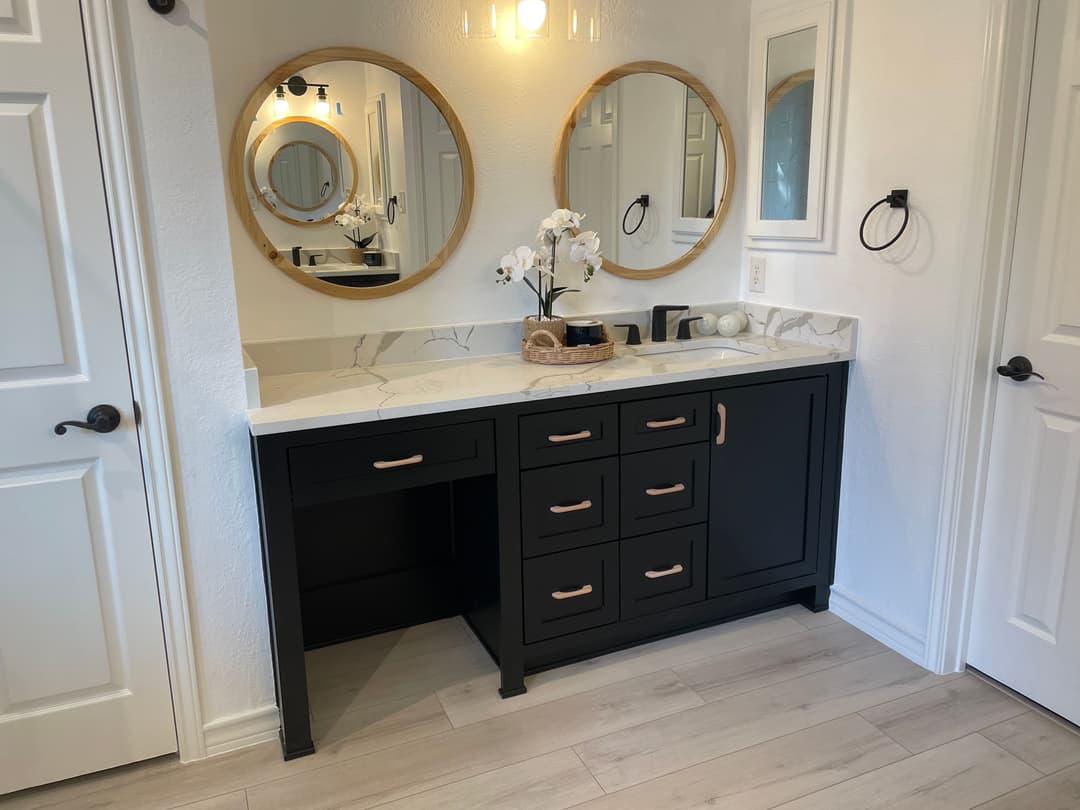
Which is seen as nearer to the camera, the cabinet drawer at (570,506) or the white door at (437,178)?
the cabinet drawer at (570,506)

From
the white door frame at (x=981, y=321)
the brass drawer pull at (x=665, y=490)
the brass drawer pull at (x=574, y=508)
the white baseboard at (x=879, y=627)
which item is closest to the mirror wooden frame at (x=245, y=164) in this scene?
the brass drawer pull at (x=574, y=508)

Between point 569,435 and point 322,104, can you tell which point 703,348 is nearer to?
point 569,435

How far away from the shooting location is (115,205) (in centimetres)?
177

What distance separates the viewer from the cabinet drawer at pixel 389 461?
77.3 inches

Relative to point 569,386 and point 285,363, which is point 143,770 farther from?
point 569,386

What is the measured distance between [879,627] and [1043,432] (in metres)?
0.82

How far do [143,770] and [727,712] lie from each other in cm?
152

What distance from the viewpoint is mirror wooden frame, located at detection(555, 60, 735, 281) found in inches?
104

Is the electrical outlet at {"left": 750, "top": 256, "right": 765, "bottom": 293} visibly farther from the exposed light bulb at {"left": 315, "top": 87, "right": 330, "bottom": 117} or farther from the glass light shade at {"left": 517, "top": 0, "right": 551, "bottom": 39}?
the exposed light bulb at {"left": 315, "top": 87, "right": 330, "bottom": 117}

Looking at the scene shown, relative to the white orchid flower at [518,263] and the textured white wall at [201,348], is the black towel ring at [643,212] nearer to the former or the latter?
the white orchid flower at [518,263]

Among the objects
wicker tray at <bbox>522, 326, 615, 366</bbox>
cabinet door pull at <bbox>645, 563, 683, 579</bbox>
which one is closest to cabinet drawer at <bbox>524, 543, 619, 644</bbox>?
cabinet door pull at <bbox>645, 563, 683, 579</bbox>

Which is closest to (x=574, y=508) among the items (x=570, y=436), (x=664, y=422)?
(x=570, y=436)

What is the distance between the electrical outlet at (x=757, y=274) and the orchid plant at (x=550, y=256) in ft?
2.07

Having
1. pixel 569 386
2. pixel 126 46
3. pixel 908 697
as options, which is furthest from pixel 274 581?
pixel 908 697
